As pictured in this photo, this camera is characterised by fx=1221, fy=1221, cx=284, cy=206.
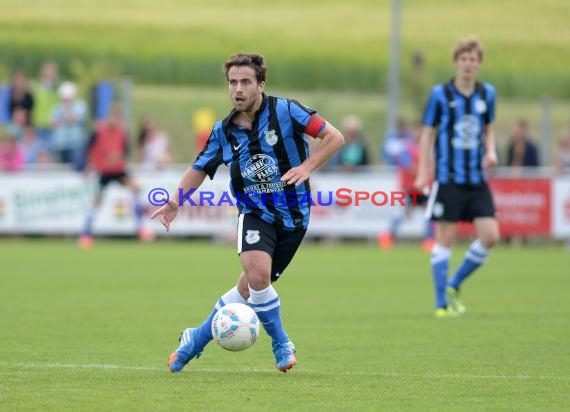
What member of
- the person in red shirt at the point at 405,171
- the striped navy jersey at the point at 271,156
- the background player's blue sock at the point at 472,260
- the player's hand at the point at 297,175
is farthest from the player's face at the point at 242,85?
the person in red shirt at the point at 405,171

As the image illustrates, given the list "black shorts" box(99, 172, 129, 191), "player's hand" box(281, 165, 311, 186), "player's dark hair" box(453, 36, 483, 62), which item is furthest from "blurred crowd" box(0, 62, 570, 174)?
"player's hand" box(281, 165, 311, 186)

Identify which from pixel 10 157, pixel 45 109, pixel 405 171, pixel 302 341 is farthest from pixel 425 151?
pixel 45 109

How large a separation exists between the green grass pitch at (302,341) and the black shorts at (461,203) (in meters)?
0.98

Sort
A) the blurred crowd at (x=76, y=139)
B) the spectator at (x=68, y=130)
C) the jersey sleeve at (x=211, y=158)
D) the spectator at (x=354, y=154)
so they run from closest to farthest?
the jersey sleeve at (x=211, y=158)
the blurred crowd at (x=76, y=139)
the spectator at (x=354, y=154)
the spectator at (x=68, y=130)

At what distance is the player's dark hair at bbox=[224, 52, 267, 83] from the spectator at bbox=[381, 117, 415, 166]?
50.0 ft

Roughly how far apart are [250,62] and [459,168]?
4563 millimetres

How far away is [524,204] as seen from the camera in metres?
22.7

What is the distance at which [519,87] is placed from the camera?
114 ft

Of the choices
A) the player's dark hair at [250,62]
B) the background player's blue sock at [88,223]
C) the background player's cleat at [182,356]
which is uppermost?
the player's dark hair at [250,62]

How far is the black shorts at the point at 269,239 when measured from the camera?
7926mm

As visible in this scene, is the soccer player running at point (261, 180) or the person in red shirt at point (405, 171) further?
the person in red shirt at point (405, 171)

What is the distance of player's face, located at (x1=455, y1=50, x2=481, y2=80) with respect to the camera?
11.6 metres

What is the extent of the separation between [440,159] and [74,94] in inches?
565

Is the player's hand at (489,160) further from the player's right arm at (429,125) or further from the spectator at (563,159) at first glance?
the spectator at (563,159)
